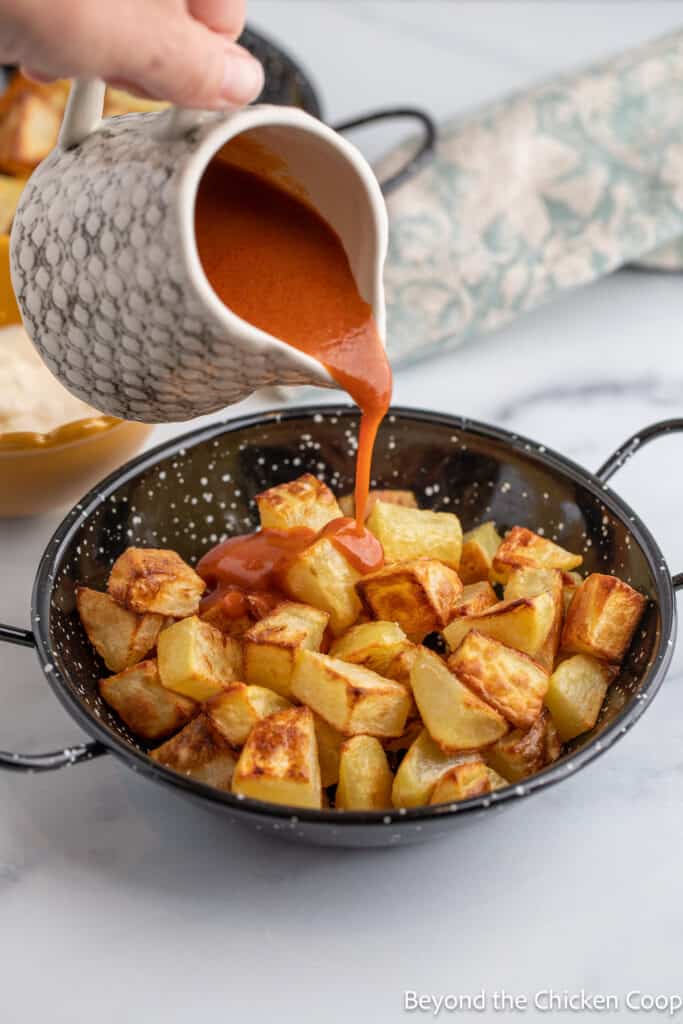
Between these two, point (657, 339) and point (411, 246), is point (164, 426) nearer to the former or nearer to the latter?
point (411, 246)

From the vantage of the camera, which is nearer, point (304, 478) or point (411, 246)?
point (304, 478)

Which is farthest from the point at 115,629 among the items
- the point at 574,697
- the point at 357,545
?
the point at 574,697

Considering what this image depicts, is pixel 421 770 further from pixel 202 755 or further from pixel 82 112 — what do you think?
pixel 82 112

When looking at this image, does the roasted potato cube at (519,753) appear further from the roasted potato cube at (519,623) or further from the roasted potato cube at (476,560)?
the roasted potato cube at (476,560)

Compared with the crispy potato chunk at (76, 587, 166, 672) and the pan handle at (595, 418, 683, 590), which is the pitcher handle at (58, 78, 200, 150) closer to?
the crispy potato chunk at (76, 587, 166, 672)

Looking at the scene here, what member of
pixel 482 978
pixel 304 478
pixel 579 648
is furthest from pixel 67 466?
pixel 482 978

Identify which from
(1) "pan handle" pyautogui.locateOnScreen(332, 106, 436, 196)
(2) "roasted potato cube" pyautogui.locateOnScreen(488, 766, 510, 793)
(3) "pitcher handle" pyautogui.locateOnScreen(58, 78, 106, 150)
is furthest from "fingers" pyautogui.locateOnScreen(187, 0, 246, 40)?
(1) "pan handle" pyautogui.locateOnScreen(332, 106, 436, 196)
